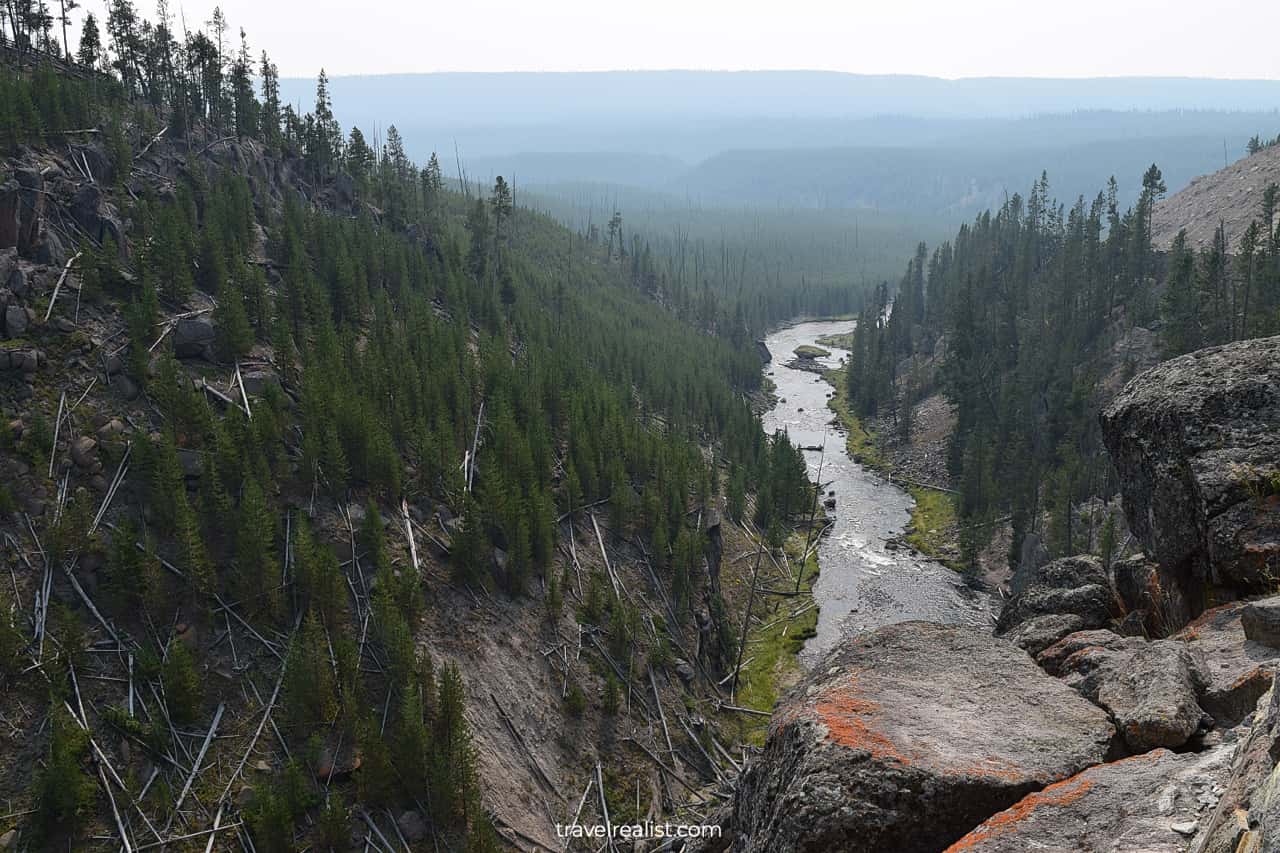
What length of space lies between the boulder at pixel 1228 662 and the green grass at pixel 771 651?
44110 millimetres

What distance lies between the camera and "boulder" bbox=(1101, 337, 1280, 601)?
690 inches

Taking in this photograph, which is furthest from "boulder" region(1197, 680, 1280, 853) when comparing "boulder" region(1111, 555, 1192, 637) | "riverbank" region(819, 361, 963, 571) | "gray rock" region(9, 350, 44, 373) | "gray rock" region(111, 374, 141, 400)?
"riverbank" region(819, 361, 963, 571)

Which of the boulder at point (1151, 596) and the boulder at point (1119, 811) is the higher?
the boulder at point (1119, 811)

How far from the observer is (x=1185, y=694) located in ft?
42.6

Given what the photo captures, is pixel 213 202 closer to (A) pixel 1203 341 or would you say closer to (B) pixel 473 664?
(B) pixel 473 664

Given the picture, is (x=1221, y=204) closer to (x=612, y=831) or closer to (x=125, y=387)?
(x=612, y=831)

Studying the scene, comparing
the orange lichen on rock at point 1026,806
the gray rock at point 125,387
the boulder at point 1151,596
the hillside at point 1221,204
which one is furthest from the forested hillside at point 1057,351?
the gray rock at point 125,387

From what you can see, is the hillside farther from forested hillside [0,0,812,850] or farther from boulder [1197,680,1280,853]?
boulder [1197,680,1280,853]

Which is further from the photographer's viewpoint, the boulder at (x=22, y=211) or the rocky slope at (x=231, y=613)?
the boulder at (x=22, y=211)

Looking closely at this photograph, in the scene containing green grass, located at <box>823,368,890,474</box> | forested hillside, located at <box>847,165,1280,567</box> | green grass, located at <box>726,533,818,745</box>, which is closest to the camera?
green grass, located at <box>726,533,818,745</box>

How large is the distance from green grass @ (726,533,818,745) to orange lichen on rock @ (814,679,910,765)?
45.5 metres

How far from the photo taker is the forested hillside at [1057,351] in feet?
306

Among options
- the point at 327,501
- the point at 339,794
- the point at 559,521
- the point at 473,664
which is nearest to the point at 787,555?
the point at 559,521

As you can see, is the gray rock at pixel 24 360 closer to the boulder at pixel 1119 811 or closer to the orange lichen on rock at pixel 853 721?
the orange lichen on rock at pixel 853 721
